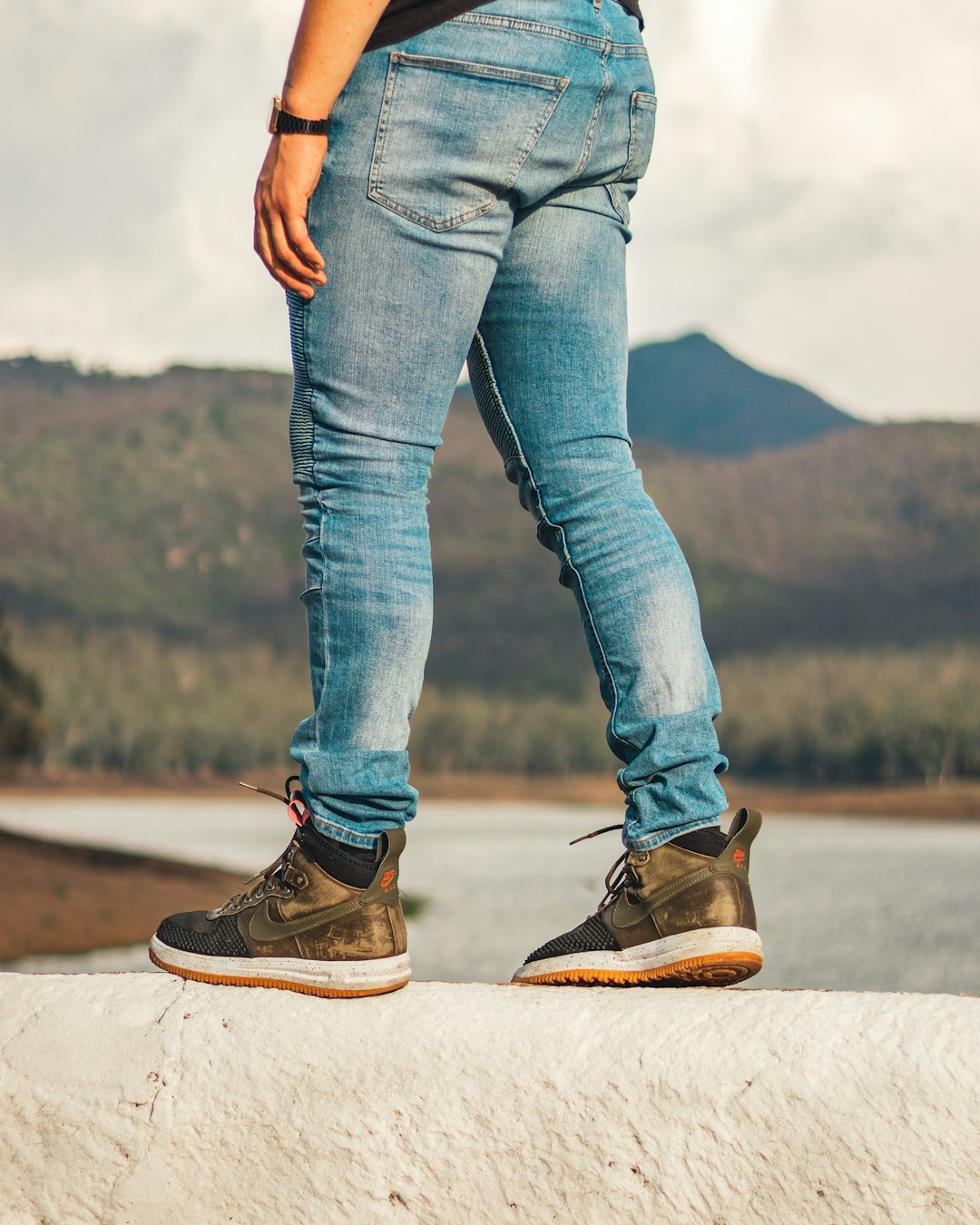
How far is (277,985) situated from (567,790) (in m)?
120

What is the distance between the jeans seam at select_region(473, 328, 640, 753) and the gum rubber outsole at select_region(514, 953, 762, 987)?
39cm

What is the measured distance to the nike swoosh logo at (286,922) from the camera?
6.94 feet

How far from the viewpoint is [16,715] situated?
106 ft

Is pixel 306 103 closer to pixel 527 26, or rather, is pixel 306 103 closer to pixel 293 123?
pixel 293 123

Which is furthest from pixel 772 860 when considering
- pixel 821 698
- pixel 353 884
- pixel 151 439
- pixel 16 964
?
pixel 151 439

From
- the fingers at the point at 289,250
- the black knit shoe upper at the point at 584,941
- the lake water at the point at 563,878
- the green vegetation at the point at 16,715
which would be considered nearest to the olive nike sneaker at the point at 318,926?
the black knit shoe upper at the point at 584,941

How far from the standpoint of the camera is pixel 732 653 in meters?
152

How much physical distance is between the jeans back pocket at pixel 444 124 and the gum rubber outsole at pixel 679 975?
1.35m

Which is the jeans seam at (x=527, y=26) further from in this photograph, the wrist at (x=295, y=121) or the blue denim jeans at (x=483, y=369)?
the wrist at (x=295, y=121)

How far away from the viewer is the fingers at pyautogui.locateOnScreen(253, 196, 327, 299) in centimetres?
202

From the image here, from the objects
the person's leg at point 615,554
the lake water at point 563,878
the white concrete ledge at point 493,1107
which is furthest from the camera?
the lake water at point 563,878

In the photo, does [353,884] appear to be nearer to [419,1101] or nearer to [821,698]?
[419,1101]

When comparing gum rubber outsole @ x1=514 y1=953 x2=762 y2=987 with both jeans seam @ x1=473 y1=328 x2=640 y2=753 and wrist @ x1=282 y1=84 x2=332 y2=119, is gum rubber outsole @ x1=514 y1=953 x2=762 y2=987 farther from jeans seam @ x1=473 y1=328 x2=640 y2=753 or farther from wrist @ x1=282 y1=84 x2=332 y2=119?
wrist @ x1=282 y1=84 x2=332 y2=119

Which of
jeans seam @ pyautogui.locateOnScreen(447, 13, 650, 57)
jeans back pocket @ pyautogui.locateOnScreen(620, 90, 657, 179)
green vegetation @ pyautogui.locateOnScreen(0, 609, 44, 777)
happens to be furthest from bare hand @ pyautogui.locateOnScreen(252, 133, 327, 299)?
green vegetation @ pyautogui.locateOnScreen(0, 609, 44, 777)
